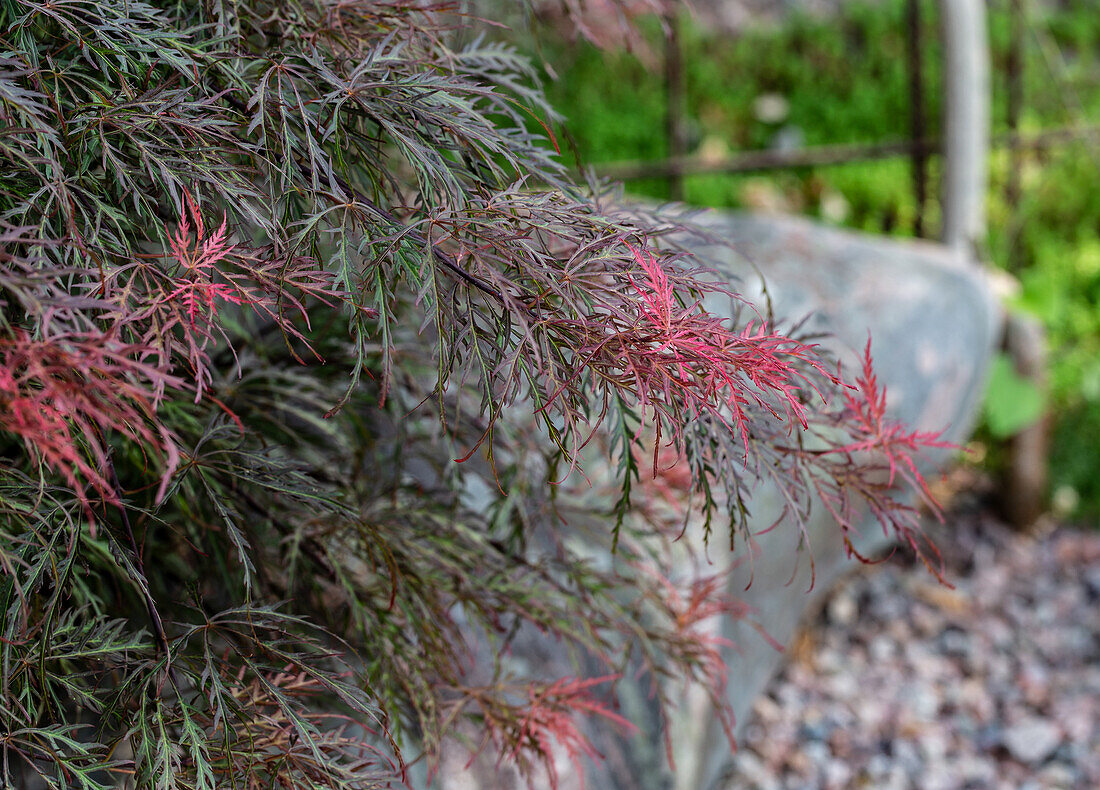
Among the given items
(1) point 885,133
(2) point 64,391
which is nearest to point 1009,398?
(1) point 885,133

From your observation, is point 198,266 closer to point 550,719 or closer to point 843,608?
point 550,719

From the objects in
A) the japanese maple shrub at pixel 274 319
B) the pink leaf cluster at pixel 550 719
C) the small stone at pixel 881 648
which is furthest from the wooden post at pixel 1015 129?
the pink leaf cluster at pixel 550 719

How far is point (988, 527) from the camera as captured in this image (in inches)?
128

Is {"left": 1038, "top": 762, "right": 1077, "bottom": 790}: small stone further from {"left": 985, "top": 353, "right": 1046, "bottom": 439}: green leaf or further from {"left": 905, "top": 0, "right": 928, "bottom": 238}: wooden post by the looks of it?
{"left": 905, "top": 0, "right": 928, "bottom": 238}: wooden post

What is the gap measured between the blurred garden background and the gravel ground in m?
0.43

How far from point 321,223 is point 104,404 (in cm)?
25

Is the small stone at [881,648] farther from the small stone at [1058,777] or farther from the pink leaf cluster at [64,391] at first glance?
the pink leaf cluster at [64,391]

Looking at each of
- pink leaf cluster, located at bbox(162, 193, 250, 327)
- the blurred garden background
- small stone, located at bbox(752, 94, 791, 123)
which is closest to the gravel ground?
the blurred garden background

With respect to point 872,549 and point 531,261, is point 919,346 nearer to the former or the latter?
point 872,549

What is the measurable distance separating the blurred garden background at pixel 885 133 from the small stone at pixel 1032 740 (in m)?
0.91

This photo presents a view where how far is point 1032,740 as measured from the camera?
91.6 inches

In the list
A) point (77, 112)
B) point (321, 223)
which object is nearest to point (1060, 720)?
point (321, 223)

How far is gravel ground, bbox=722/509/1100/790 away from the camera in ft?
7.53

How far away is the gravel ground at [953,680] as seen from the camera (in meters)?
2.29
